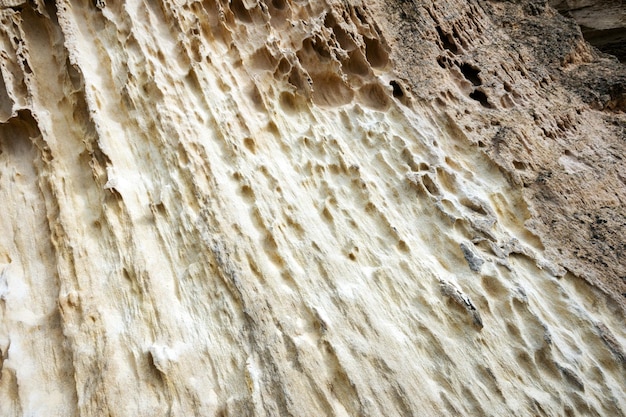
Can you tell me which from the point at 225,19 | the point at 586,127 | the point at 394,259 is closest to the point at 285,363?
Result: the point at 394,259

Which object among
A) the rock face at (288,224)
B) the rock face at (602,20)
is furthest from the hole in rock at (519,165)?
the rock face at (602,20)

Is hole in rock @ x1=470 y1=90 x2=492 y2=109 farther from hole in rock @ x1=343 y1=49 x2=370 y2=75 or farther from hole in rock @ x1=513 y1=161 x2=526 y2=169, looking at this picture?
hole in rock @ x1=343 y1=49 x2=370 y2=75

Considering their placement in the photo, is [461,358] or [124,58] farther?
[124,58]

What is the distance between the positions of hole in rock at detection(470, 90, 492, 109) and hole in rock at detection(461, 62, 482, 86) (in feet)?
0.73

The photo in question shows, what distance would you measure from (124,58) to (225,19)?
1235 mm

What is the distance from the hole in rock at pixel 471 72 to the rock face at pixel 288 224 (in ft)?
0.13

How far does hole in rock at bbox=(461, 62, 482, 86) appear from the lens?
555 cm

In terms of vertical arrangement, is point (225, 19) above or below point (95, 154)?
above

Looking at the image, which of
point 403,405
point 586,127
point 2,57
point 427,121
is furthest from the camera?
point 586,127

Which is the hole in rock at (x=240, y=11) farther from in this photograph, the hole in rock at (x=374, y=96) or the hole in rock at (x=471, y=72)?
the hole in rock at (x=471, y=72)

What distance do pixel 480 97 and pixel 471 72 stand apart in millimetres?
488

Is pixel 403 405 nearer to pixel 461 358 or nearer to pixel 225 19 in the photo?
pixel 461 358

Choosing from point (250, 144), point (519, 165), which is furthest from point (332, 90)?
point (519, 165)

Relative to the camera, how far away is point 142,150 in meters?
4.04
